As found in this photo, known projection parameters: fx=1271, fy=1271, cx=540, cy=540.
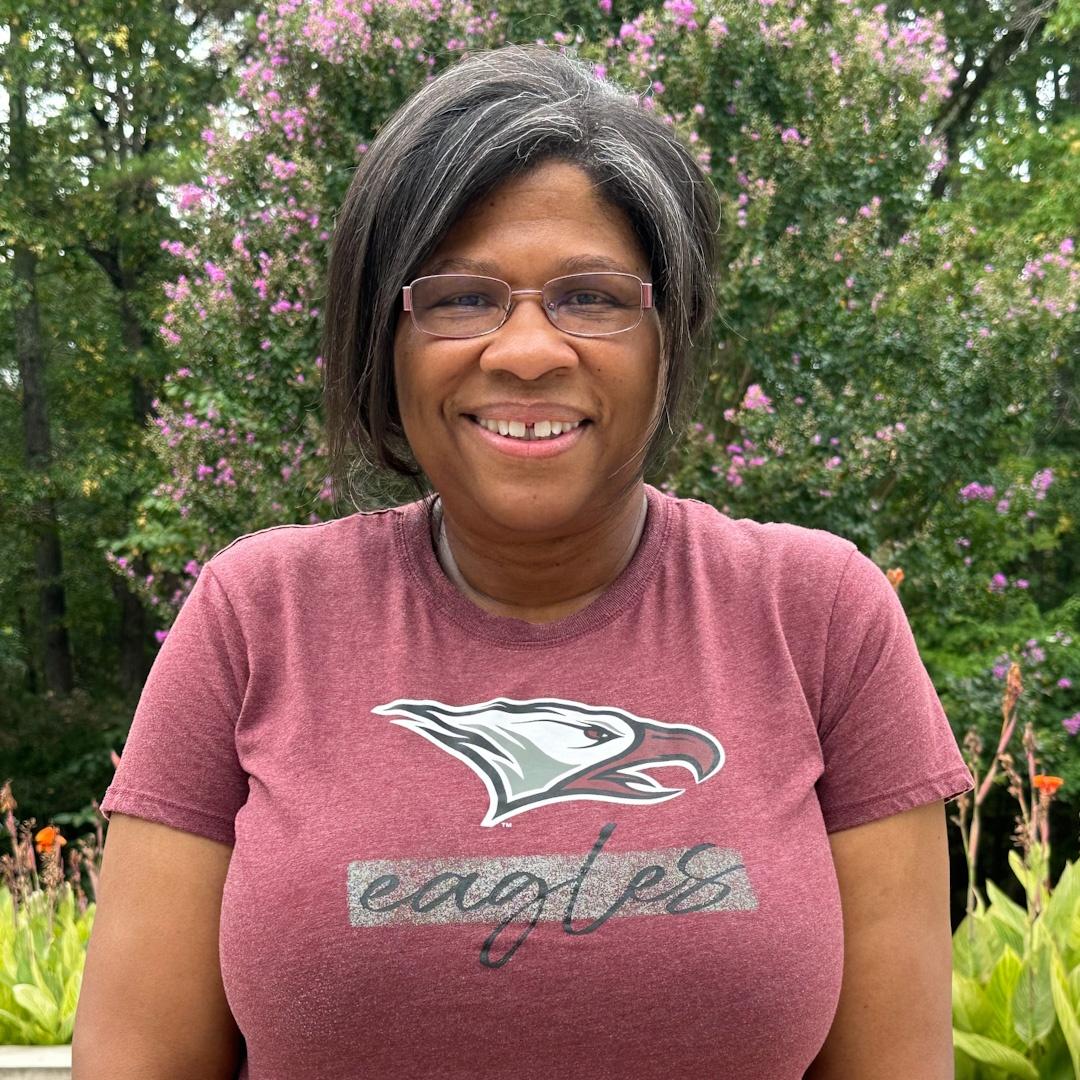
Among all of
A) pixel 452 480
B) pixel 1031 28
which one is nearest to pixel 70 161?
pixel 1031 28

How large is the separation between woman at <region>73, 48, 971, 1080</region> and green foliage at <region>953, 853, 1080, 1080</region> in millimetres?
976

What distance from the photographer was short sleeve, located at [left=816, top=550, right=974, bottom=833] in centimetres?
140

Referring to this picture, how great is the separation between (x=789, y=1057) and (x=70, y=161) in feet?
48.1

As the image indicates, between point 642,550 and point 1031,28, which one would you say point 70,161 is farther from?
point 642,550

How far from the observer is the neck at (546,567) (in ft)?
5.08

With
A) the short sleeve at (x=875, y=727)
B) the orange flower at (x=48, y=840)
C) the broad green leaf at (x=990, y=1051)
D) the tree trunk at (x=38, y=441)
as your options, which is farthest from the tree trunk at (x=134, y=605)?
the short sleeve at (x=875, y=727)

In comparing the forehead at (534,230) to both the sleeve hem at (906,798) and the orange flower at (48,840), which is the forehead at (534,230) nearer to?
the sleeve hem at (906,798)

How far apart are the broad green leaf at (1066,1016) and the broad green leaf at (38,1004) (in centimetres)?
235

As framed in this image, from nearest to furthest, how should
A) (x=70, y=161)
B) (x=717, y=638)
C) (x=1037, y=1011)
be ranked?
(x=717, y=638) → (x=1037, y=1011) → (x=70, y=161)

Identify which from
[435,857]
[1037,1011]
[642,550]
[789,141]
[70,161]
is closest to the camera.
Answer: [435,857]

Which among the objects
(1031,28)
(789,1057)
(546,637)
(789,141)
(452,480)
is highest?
(1031,28)

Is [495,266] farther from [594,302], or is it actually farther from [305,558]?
[305,558]

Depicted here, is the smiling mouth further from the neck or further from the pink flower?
the pink flower

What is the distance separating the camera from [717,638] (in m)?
1.48
